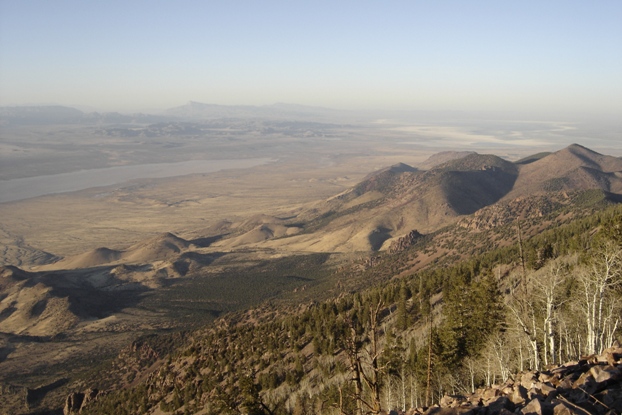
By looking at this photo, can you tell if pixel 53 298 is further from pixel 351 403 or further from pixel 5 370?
pixel 351 403

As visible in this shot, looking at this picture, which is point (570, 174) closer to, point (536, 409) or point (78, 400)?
point (78, 400)

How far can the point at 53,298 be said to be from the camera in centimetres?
8306

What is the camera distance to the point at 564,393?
1042cm

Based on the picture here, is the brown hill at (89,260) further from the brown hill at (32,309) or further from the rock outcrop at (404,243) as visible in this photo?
the rock outcrop at (404,243)

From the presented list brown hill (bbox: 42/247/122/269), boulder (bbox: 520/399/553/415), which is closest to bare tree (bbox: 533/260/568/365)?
boulder (bbox: 520/399/553/415)

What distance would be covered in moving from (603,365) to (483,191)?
438 feet

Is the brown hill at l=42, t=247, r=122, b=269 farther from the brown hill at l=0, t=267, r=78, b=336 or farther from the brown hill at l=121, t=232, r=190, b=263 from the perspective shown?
the brown hill at l=0, t=267, r=78, b=336

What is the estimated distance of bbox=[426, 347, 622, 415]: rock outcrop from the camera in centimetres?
941

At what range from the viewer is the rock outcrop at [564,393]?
30.9 ft

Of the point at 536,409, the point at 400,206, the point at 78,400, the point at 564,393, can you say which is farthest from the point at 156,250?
the point at 536,409

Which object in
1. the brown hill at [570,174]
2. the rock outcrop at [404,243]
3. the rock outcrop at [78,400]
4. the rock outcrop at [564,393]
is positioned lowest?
the rock outcrop at [78,400]

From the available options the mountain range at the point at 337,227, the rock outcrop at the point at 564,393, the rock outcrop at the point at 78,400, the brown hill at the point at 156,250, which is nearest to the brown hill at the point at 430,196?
the mountain range at the point at 337,227

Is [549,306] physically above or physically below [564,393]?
below

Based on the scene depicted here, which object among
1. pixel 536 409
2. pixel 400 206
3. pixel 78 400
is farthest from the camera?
pixel 400 206
